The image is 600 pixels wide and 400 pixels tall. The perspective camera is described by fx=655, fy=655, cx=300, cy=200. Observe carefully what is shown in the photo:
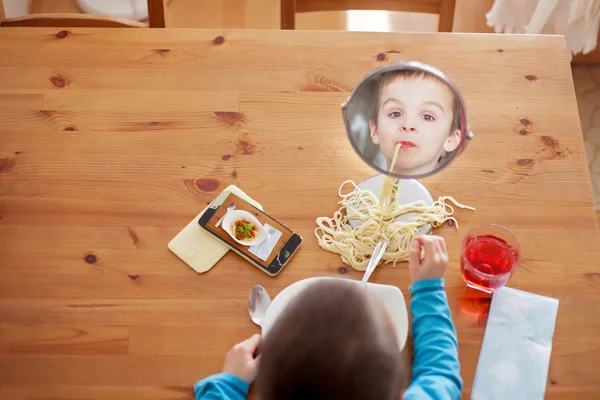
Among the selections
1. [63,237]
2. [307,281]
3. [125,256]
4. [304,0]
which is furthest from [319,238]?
[304,0]

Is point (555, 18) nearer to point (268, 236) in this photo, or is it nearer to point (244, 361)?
point (268, 236)

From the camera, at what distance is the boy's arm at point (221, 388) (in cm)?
104

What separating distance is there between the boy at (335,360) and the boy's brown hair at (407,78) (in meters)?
0.33

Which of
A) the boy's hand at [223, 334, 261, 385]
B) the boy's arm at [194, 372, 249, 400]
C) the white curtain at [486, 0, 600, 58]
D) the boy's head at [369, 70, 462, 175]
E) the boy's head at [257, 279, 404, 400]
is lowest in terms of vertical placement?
the boy's arm at [194, 372, 249, 400]

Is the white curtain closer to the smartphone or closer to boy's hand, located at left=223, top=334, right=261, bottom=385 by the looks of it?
the smartphone

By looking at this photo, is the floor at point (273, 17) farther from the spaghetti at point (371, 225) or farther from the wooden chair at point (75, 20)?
the spaghetti at point (371, 225)

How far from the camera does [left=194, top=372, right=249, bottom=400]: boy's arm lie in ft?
3.40

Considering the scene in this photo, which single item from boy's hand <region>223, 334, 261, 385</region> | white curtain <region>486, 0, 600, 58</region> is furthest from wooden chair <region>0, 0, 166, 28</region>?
white curtain <region>486, 0, 600, 58</region>

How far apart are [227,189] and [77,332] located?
0.37m

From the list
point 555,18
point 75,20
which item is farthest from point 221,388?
point 555,18

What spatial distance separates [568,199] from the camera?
1.24 m

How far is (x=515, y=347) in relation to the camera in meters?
1.10

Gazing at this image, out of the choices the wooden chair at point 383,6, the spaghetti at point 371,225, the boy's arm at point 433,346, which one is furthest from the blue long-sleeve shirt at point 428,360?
the wooden chair at point 383,6

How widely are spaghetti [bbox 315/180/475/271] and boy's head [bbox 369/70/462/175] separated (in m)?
0.11
